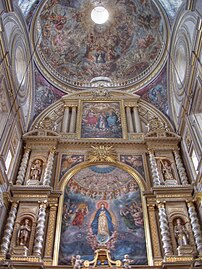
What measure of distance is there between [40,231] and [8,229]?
3.86 ft

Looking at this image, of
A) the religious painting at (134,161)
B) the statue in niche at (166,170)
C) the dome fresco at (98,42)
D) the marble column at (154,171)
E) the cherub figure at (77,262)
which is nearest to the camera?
the cherub figure at (77,262)

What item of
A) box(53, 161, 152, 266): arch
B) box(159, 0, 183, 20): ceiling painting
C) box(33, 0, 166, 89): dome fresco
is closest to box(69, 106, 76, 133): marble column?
box(33, 0, 166, 89): dome fresco

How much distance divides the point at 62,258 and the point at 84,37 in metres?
14.3

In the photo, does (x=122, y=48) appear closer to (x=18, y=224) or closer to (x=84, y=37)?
(x=84, y=37)

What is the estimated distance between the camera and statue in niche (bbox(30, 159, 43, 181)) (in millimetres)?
14812

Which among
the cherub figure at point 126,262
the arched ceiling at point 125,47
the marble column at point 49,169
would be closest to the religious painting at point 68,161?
the marble column at point 49,169

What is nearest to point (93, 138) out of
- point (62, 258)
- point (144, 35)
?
point (62, 258)

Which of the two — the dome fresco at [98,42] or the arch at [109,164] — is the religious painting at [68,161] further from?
the dome fresco at [98,42]

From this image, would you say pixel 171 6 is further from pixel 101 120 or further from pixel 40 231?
→ pixel 40 231

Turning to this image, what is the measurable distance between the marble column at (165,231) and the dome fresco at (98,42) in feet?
30.0

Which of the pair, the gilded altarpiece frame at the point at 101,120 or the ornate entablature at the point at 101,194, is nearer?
the ornate entablature at the point at 101,194

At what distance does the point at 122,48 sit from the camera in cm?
2136

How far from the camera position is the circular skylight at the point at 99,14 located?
21406 mm

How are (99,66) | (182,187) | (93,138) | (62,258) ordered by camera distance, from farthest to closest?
(99,66) < (93,138) < (182,187) < (62,258)
